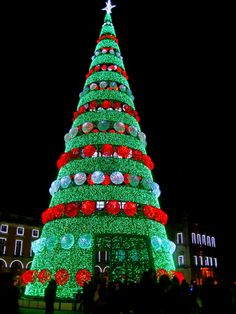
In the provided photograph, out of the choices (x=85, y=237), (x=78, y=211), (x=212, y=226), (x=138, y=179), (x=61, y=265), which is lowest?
(x=61, y=265)

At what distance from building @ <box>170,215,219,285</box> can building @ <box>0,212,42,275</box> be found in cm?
2467

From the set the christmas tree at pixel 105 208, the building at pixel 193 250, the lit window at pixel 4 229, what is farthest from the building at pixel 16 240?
the christmas tree at pixel 105 208

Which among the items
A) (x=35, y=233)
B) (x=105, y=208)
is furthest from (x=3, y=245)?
(x=105, y=208)

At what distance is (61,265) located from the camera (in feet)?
49.1

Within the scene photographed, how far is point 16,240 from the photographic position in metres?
49.9

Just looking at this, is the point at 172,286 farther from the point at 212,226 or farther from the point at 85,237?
the point at 212,226

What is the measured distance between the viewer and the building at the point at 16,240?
1900 inches

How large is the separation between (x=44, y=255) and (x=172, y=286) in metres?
10.5

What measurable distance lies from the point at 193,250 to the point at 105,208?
139 ft

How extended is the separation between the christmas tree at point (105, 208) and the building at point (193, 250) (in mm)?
38239

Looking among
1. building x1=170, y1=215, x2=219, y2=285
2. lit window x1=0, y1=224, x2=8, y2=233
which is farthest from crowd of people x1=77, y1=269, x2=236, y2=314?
building x1=170, y1=215, x2=219, y2=285

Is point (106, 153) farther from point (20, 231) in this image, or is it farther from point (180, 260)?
point (180, 260)

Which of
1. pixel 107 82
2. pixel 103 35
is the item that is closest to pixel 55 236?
pixel 107 82

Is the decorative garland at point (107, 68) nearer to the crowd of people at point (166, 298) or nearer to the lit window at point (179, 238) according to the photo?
the crowd of people at point (166, 298)
